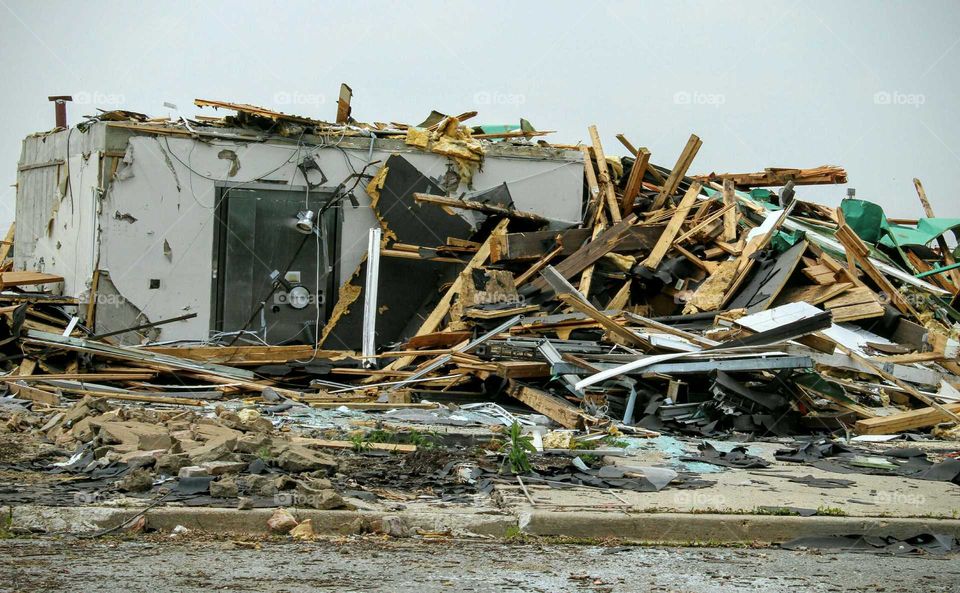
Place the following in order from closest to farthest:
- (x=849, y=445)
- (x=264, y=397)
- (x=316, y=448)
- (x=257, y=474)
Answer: (x=257, y=474), (x=316, y=448), (x=849, y=445), (x=264, y=397)

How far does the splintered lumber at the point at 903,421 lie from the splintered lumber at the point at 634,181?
6685 mm

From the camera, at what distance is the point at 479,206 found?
50.1 feet

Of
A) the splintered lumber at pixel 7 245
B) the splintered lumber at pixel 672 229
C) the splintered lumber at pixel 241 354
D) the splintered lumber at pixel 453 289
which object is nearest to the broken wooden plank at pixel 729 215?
the splintered lumber at pixel 672 229

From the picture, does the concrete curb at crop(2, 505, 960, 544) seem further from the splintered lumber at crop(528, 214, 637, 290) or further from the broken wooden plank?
the broken wooden plank

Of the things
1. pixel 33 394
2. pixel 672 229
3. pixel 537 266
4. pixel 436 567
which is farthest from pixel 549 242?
pixel 436 567

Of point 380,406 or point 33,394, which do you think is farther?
point 380,406

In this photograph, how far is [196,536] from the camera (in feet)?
19.6

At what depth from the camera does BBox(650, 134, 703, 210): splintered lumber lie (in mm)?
16664

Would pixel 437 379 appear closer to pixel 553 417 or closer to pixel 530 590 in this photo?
pixel 553 417

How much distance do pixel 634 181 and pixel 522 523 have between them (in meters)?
11.1

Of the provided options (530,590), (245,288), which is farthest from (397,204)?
(530,590)

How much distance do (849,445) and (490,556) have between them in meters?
5.65

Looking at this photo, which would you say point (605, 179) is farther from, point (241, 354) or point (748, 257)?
point (241, 354)

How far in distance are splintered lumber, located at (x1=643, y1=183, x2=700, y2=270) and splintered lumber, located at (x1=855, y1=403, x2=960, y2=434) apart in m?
4.59
